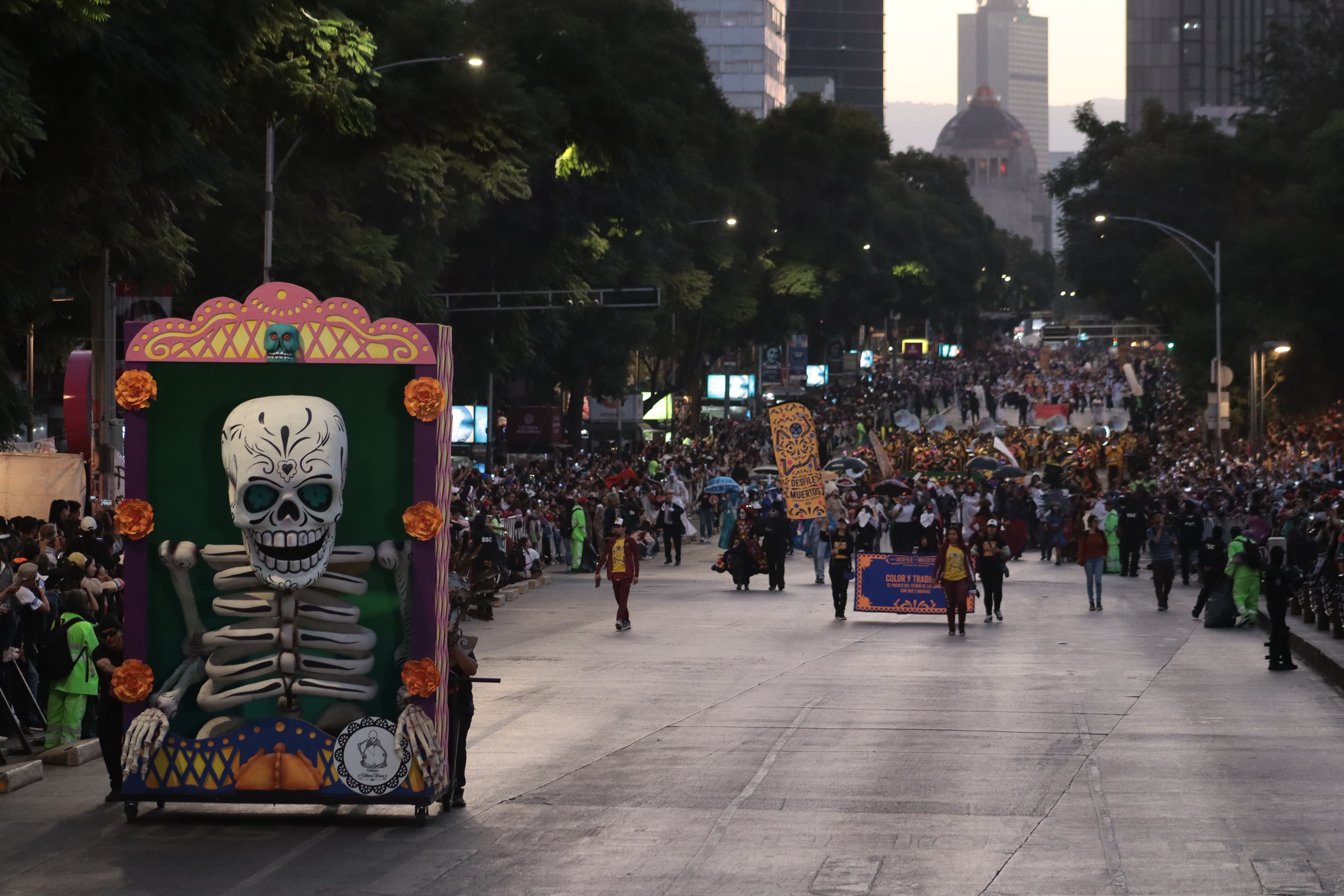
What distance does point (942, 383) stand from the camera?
10569 centimetres

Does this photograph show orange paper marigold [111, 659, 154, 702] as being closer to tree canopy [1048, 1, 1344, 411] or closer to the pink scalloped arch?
the pink scalloped arch

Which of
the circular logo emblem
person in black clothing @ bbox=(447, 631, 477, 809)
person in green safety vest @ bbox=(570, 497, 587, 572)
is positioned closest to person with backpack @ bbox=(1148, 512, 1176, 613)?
person in green safety vest @ bbox=(570, 497, 587, 572)

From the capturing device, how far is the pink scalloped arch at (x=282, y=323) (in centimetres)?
1240

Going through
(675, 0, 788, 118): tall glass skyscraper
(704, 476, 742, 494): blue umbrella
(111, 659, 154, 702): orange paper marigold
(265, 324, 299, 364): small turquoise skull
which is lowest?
(111, 659, 154, 702): orange paper marigold

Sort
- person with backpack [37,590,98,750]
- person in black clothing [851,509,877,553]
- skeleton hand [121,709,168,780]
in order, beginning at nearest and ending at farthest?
skeleton hand [121,709,168,780], person with backpack [37,590,98,750], person in black clothing [851,509,877,553]

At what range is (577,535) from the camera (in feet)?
121

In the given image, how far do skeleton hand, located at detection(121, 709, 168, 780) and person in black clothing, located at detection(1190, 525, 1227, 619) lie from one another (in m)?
17.8

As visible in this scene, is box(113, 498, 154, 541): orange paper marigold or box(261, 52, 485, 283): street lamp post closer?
box(113, 498, 154, 541): orange paper marigold

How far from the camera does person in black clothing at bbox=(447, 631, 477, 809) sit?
13.0 metres

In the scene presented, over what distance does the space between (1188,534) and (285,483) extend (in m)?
25.0

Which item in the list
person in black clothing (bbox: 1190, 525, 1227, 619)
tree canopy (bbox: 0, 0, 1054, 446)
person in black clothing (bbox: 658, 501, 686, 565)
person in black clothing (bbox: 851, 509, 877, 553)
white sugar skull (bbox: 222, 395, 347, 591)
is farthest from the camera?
person in black clothing (bbox: 658, 501, 686, 565)

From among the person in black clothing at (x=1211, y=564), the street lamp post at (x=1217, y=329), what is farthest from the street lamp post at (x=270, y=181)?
the street lamp post at (x=1217, y=329)

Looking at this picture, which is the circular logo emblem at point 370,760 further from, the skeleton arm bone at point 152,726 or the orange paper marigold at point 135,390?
the orange paper marigold at point 135,390

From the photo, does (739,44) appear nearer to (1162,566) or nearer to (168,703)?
(1162,566)
